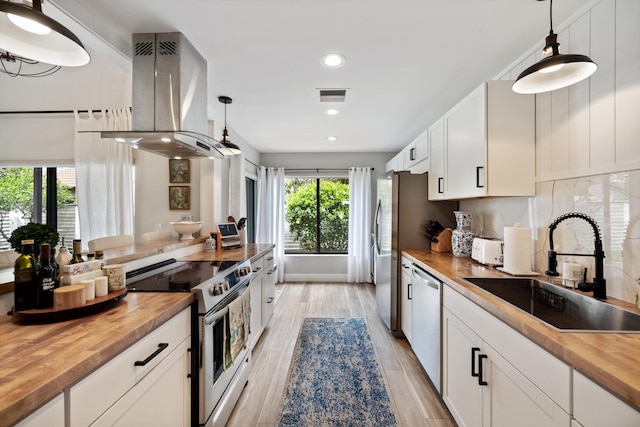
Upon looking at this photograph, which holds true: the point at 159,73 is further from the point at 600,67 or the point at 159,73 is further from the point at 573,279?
the point at 573,279

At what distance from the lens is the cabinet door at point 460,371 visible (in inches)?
56.7

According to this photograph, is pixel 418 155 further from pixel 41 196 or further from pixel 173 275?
pixel 41 196

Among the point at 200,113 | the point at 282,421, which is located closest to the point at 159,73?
the point at 200,113

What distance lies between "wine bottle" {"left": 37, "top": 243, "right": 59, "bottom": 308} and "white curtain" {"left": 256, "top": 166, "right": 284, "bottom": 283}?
405 centimetres

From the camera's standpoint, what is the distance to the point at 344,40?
1.85 meters

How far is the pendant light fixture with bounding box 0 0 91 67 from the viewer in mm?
894

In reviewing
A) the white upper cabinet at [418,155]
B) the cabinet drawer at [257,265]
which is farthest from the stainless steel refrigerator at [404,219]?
the cabinet drawer at [257,265]

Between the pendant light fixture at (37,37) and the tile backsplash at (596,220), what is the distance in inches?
92.5

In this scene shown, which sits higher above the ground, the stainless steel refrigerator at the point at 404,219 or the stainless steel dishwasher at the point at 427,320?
the stainless steel refrigerator at the point at 404,219

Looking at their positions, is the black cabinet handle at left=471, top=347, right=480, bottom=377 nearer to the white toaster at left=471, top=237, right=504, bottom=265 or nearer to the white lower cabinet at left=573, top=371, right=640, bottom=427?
the white lower cabinet at left=573, top=371, right=640, bottom=427

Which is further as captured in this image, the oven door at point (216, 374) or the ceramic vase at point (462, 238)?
the ceramic vase at point (462, 238)

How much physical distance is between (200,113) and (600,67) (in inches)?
94.8

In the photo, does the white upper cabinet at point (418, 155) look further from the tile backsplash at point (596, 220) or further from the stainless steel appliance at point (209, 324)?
the stainless steel appliance at point (209, 324)

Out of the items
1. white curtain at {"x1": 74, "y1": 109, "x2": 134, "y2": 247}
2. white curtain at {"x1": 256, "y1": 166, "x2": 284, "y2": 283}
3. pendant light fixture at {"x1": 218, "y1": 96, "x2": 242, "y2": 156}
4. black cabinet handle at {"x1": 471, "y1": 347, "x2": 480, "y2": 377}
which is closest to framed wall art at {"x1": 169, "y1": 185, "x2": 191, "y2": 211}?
white curtain at {"x1": 74, "y1": 109, "x2": 134, "y2": 247}
